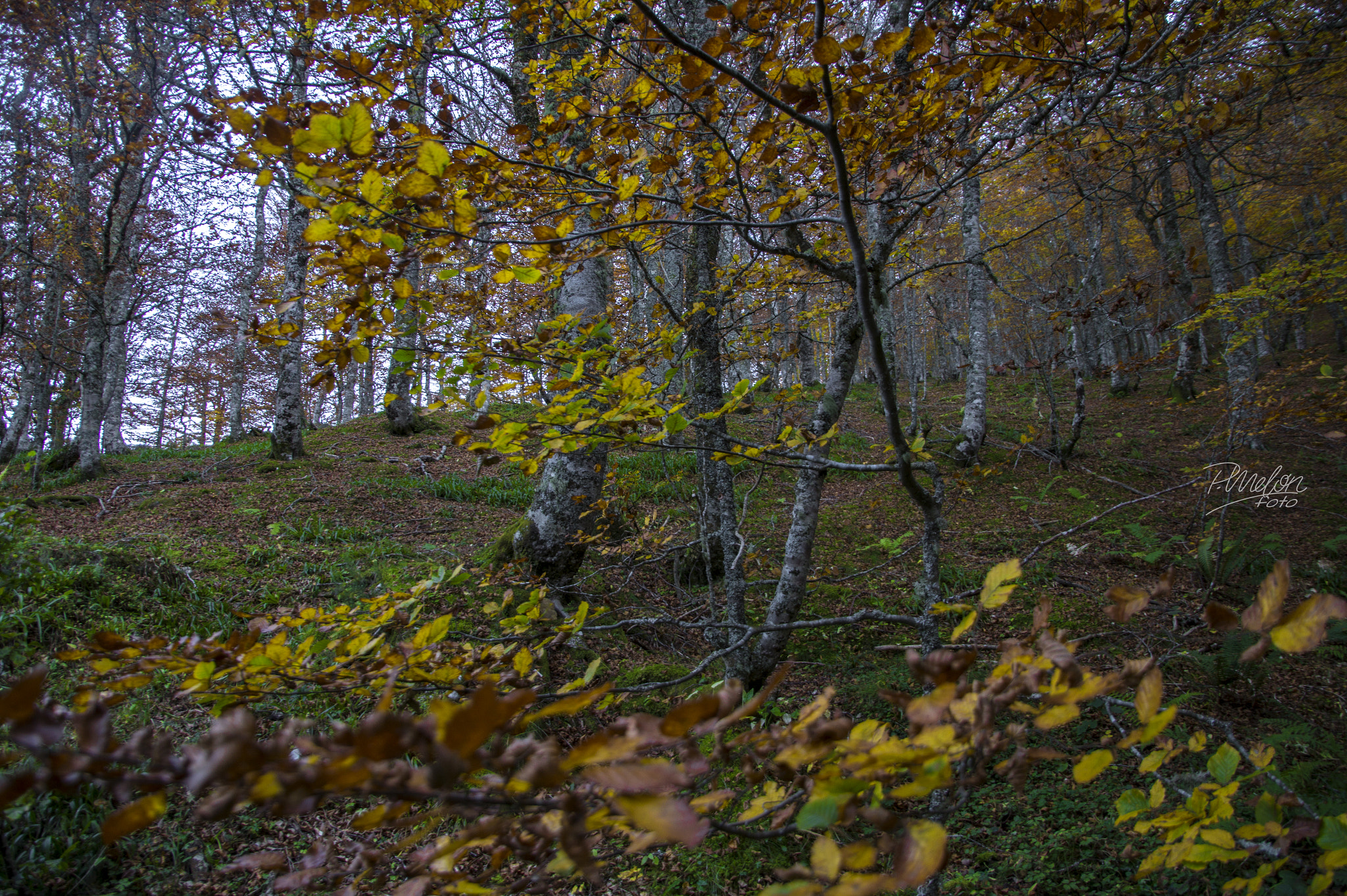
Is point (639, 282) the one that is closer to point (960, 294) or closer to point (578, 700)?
point (578, 700)

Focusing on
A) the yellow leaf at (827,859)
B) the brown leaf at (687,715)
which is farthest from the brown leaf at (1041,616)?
the brown leaf at (687,715)

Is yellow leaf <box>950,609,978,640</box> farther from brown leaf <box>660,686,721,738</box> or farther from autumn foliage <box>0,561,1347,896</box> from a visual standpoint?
brown leaf <box>660,686,721,738</box>

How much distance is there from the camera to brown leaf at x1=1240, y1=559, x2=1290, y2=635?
0.78 meters

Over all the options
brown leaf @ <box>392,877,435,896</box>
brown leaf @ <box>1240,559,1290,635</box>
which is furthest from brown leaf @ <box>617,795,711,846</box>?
brown leaf @ <box>1240,559,1290,635</box>

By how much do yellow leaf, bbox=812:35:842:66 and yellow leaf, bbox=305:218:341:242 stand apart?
107 cm

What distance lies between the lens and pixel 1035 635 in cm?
107

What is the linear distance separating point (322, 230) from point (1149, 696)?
171 centimetres

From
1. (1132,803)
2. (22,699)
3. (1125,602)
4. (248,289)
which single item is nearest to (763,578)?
(1132,803)

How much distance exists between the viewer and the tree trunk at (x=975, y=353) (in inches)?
313

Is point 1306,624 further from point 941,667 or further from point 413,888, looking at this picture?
point 413,888

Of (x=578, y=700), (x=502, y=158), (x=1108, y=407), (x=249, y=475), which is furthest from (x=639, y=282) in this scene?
(x=1108, y=407)

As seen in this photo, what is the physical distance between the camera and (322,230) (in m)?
1.18

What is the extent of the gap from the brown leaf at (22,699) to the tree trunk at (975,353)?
28.0ft

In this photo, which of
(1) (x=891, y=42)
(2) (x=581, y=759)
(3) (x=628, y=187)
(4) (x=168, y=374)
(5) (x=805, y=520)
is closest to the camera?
(2) (x=581, y=759)
